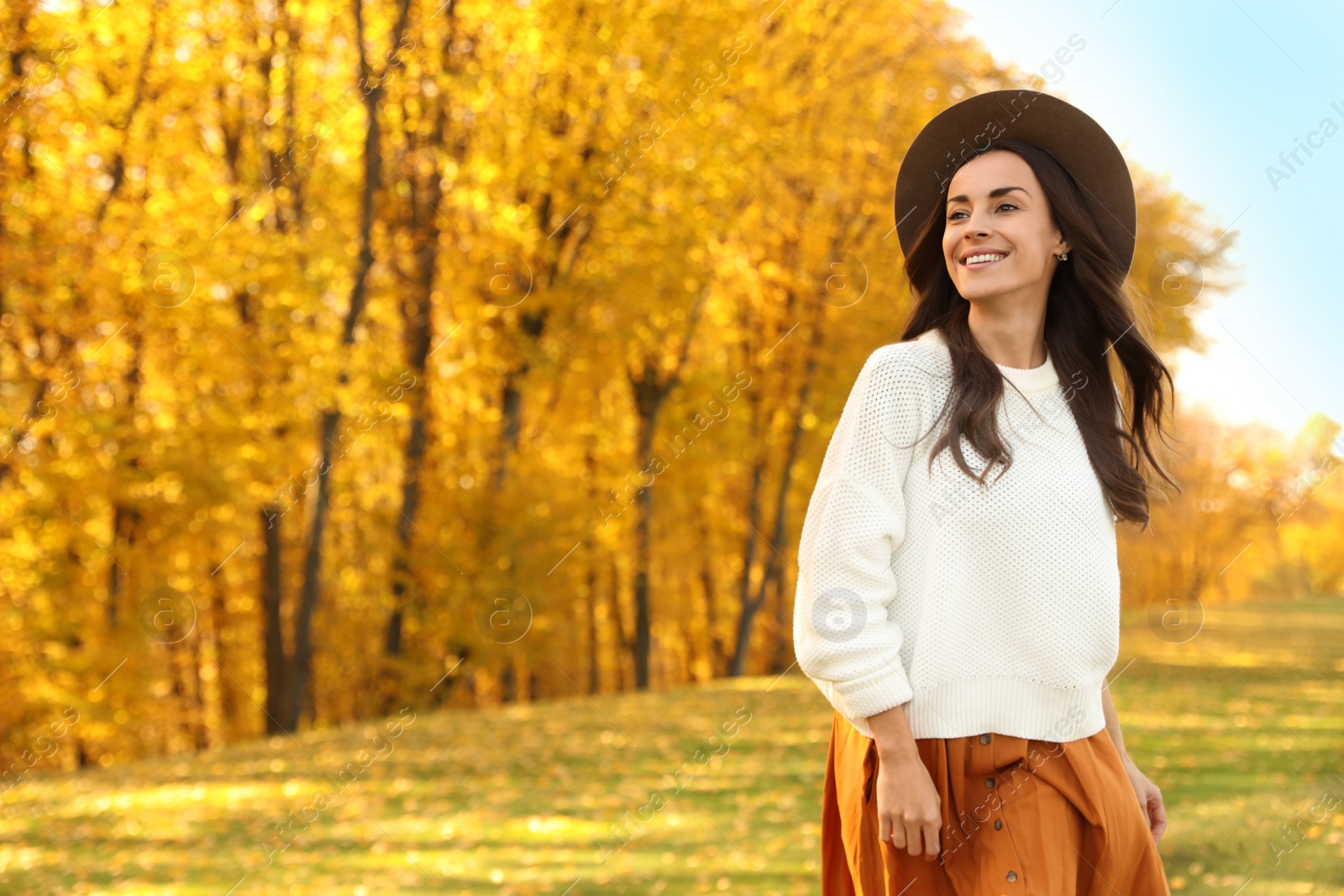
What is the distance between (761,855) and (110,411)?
824cm

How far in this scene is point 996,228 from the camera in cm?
221

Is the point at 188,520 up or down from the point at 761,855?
up

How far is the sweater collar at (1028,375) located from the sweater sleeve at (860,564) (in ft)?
0.78

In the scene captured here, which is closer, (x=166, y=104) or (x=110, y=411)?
(x=110, y=411)

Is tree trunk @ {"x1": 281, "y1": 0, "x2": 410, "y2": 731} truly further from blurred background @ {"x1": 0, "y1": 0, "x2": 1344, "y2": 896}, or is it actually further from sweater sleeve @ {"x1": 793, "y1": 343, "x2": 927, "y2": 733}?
sweater sleeve @ {"x1": 793, "y1": 343, "x2": 927, "y2": 733}

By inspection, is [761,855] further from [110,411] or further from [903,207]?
[110,411]

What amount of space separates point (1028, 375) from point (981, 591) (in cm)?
47

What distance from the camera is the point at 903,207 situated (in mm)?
2490

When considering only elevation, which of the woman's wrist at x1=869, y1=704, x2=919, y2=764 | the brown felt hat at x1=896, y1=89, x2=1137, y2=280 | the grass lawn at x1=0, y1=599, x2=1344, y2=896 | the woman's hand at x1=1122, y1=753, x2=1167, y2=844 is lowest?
the grass lawn at x1=0, y1=599, x2=1344, y2=896

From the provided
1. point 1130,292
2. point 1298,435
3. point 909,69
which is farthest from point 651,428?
point 1130,292

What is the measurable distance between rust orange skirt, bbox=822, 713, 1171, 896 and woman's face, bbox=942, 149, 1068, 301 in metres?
0.83

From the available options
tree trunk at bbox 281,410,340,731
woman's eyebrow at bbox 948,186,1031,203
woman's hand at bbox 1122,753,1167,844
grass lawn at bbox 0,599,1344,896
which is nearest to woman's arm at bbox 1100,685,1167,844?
woman's hand at bbox 1122,753,1167,844

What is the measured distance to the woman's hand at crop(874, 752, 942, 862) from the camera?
1.95m

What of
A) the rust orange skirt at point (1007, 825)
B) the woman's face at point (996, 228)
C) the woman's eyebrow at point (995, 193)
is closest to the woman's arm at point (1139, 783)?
the rust orange skirt at point (1007, 825)
